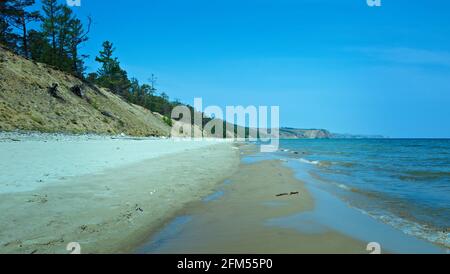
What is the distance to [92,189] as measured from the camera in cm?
825

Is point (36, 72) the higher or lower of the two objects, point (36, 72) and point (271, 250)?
the higher

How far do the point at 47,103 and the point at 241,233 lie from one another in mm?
32903

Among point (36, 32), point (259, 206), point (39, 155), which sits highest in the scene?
point (36, 32)

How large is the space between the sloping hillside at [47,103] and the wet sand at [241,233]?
67.4 ft

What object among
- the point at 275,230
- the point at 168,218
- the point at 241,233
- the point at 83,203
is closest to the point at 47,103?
the point at 83,203

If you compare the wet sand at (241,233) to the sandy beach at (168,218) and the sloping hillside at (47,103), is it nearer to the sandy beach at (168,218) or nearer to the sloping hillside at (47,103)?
the sandy beach at (168,218)

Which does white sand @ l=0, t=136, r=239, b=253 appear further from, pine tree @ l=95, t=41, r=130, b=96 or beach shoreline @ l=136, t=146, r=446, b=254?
pine tree @ l=95, t=41, r=130, b=96

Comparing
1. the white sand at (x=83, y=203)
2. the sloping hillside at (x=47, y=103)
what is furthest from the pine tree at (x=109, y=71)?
the white sand at (x=83, y=203)

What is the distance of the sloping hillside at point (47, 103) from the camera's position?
26.2 m

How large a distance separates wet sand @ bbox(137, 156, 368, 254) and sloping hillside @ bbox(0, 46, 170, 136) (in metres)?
20.6

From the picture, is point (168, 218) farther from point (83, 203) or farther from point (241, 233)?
point (83, 203)
